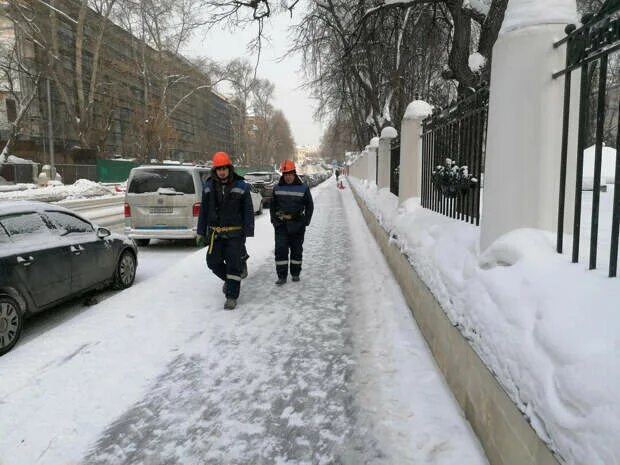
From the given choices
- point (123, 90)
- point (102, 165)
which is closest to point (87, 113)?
point (102, 165)

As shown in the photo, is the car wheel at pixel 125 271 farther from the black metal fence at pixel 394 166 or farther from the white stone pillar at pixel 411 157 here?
the black metal fence at pixel 394 166

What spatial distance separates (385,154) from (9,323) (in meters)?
9.53

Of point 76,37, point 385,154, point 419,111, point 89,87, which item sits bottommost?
point 385,154

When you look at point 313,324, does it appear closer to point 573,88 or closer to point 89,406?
point 89,406

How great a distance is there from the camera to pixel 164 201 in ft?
32.1

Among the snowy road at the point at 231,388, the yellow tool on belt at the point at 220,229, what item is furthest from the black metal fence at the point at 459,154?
the yellow tool on belt at the point at 220,229

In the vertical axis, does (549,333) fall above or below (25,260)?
above

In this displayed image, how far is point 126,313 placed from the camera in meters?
5.54

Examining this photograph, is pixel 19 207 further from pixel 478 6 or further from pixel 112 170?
pixel 112 170

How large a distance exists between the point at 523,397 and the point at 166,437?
7.12 feet

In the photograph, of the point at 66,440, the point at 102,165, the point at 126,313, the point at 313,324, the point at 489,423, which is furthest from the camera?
the point at 102,165

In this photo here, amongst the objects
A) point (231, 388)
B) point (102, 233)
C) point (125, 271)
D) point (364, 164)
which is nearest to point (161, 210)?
point (125, 271)

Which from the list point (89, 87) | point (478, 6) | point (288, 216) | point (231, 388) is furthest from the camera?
point (89, 87)

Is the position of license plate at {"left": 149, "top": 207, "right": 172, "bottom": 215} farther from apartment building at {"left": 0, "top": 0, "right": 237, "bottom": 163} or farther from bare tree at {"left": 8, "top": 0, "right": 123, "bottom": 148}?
apartment building at {"left": 0, "top": 0, "right": 237, "bottom": 163}
